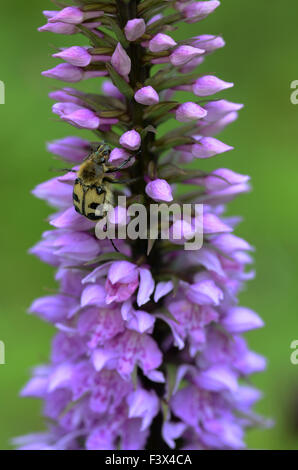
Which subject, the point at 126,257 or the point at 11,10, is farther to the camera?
the point at 11,10

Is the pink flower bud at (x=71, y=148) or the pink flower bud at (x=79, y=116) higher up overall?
the pink flower bud at (x=79, y=116)

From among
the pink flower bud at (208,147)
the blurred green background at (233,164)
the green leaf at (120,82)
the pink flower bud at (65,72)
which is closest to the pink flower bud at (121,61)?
the green leaf at (120,82)

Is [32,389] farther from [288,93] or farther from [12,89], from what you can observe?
[288,93]

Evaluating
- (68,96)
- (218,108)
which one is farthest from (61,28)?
(218,108)

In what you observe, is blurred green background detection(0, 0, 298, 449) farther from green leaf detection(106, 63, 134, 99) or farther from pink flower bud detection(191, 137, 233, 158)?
green leaf detection(106, 63, 134, 99)

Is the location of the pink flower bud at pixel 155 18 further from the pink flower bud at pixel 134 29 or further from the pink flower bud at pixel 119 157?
the pink flower bud at pixel 119 157

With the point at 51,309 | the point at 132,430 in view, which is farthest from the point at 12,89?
the point at 132,430
